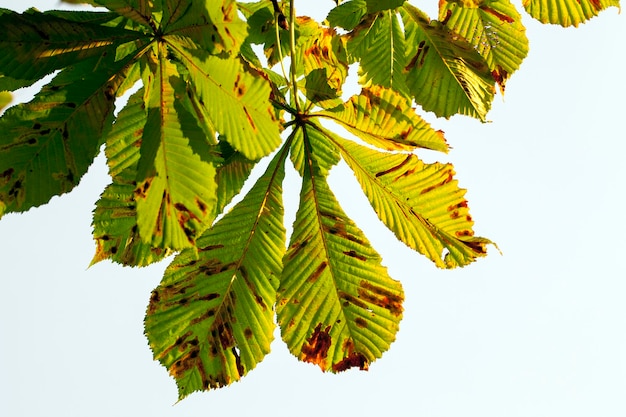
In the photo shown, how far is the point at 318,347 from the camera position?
3.89 ft

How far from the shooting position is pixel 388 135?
47.8 inches

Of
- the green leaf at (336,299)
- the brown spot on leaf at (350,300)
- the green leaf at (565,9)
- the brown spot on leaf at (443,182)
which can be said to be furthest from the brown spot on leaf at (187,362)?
the green leaf at (565,9)

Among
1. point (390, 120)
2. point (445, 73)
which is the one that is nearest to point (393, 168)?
point (390, 120)

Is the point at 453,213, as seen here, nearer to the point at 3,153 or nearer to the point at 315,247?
the point at 315,247

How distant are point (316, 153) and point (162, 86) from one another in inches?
14.3

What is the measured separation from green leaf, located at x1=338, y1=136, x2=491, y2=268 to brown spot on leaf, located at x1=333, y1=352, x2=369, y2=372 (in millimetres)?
221

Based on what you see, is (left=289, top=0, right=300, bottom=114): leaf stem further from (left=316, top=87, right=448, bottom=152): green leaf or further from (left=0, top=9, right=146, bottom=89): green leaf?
(left=0, top=9, right=146, bottom=89): green leaf

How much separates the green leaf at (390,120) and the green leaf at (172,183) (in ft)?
1.14

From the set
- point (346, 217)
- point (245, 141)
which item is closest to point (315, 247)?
point (346, 217)

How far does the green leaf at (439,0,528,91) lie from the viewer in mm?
1374

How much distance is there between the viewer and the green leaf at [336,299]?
119 centimetres

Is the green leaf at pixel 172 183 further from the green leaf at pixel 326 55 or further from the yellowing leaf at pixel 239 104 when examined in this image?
the green leaf at pixel 326 55

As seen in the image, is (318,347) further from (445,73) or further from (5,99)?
(5,99)

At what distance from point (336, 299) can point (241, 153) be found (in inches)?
12.5
